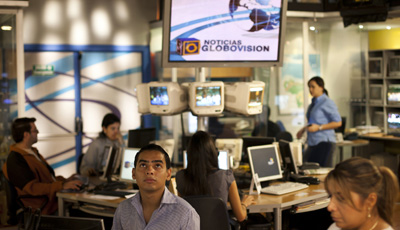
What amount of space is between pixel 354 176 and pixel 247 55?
3.97 meters

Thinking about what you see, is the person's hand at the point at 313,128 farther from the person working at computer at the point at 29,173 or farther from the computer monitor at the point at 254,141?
the person working at computer at the point at 29,173

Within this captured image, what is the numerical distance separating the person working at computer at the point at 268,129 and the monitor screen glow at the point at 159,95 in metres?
3.62

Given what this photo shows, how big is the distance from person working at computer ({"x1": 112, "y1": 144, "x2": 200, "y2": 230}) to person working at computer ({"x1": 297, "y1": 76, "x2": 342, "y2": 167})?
4.80 m

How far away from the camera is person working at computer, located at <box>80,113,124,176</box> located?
21.2 ft

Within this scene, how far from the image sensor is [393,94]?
8.88 metres

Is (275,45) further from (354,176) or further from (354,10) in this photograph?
(354,176)

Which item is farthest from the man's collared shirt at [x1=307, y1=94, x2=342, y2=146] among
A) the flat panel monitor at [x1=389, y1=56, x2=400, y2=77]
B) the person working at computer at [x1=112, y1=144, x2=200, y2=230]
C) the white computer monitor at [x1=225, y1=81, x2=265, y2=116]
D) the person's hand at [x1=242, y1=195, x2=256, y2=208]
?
the person working at computer at [x1=112, y1=144, x2=200, y2=230]

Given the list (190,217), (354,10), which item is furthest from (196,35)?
(354,10)

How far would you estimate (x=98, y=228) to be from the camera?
320 centimetres

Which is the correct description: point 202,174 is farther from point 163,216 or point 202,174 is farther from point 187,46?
point 187,46

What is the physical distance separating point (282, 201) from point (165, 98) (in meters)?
1.57

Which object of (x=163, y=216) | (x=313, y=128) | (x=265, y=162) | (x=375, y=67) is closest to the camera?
(x=163, y=216)

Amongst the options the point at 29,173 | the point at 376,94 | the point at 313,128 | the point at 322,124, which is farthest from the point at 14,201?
the point at 376,94

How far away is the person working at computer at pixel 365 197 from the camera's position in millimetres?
2156
